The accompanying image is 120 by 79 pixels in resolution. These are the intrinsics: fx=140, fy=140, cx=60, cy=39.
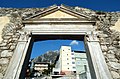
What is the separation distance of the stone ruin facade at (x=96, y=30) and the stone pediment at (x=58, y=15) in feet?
0.55

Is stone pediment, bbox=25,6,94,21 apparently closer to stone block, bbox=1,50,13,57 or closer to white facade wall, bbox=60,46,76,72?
stone block, bbox=1,50,13,57

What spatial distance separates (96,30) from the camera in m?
4.41

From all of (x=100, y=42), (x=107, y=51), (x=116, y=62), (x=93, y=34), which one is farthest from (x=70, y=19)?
(x=116, y=62)

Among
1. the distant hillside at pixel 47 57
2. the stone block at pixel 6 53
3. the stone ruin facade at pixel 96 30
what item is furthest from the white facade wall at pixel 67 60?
the stone block at pixel 6 53

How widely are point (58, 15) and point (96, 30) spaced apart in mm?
1371

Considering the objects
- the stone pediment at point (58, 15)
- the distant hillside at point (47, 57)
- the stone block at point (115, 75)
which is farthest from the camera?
the distant hillside at point (47, 57)

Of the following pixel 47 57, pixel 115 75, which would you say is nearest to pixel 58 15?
pixel 115 75

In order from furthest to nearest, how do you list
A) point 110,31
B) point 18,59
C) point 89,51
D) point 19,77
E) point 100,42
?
1. point 110,31
2. point 100,42
3. point 89,51
4. point 18,59
5. point 19,77

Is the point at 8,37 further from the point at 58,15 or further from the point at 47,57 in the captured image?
the point at 47,57

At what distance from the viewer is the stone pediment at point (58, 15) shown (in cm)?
458

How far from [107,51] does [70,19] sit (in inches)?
59.7

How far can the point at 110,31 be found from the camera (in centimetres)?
449

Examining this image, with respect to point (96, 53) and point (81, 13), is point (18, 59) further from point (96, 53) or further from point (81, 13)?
point (81, 13)

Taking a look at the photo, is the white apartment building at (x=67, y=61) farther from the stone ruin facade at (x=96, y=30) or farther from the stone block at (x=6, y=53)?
the stone block at (x=6, y=53)
